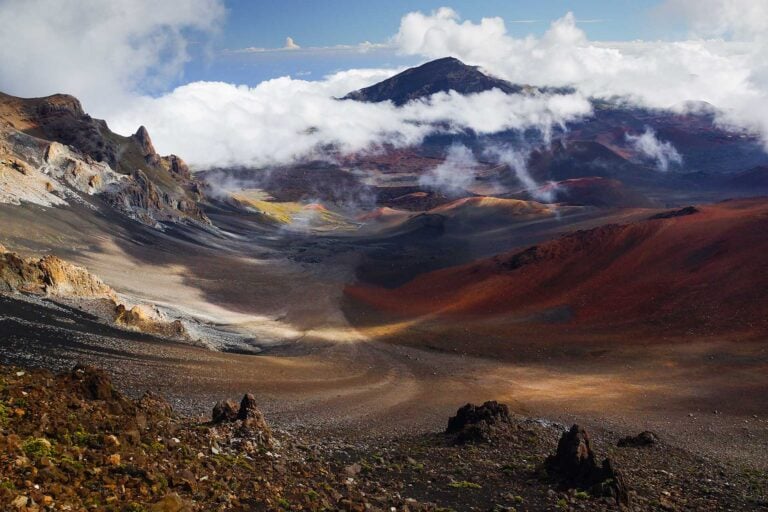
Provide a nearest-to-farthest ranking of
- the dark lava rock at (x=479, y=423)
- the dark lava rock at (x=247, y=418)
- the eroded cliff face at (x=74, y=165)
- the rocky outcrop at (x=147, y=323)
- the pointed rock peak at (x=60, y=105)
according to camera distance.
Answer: the dark lava rock at (x=247, y=418)
the dark lava rock at (x=479, y=423)
the rocky outcrop at (x=147, y=323)
the eroded cliff face at (x=74, y=165)
the pointed rock peak at (x=60, y=105)

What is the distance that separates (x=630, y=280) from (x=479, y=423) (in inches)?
1321

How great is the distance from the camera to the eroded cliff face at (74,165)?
63.1 metres

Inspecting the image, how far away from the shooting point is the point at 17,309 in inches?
1085

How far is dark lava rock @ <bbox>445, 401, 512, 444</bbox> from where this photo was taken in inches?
789

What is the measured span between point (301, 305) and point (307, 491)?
43274 millimetres

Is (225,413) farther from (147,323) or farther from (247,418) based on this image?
(147,323)

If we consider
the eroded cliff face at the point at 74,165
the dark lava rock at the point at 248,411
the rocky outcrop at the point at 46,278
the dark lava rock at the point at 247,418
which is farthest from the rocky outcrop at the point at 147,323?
the eroded cliff face at the point at 74,165

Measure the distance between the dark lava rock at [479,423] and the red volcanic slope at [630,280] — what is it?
75.7 feet

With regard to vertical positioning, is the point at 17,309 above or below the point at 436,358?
above

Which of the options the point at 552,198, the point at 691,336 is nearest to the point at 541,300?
the point at 691,336

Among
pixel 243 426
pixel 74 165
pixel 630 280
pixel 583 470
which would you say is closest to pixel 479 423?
pixel 583 470

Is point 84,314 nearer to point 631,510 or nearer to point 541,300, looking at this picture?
point 631,510

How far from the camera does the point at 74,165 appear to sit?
72812 millimetres

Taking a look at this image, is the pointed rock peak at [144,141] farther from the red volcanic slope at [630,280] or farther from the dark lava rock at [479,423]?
the dark lava rock at [479,423]
